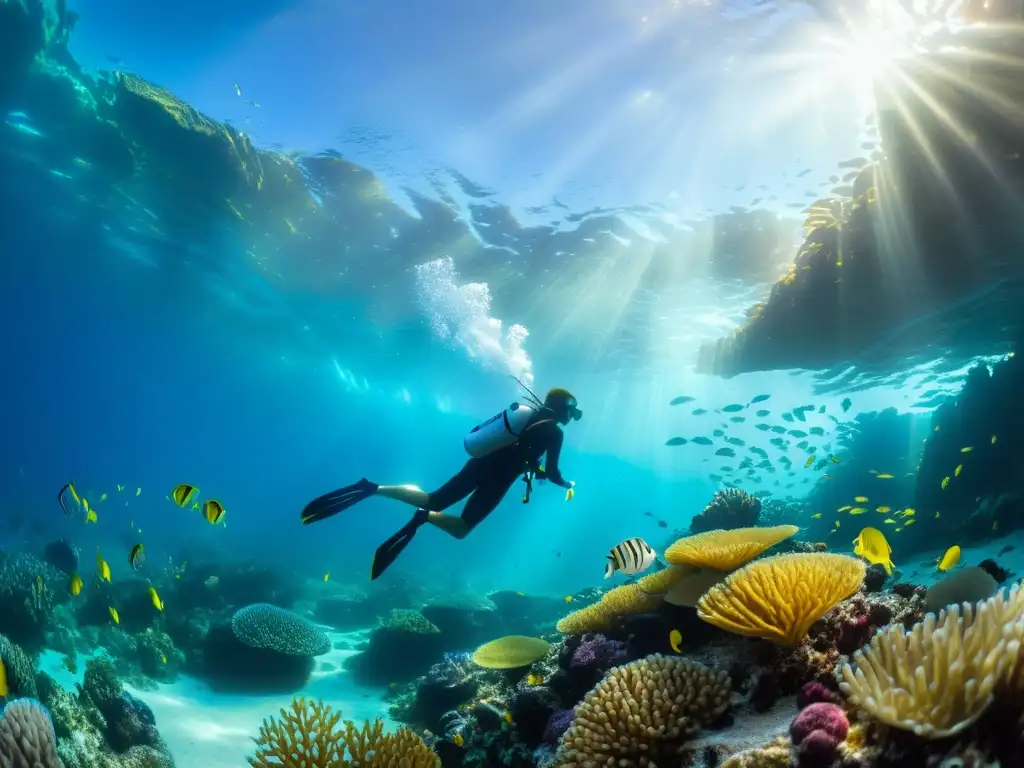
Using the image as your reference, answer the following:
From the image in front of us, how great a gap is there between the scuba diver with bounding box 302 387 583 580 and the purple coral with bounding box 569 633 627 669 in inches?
83.7

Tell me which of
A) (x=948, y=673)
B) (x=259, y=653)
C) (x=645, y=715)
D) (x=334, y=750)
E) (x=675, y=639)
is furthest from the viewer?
(x=259, y=653)

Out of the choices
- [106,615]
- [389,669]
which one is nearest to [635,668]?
[389,669]

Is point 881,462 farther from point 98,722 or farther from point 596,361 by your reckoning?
point 98,722

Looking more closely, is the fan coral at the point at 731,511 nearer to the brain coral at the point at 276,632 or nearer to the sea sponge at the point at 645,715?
the sea sponge at the point at 645,715

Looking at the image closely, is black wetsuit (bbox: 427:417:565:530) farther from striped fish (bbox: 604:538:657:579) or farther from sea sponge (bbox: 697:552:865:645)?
sea sponge (bbox: 697:552:865:645)

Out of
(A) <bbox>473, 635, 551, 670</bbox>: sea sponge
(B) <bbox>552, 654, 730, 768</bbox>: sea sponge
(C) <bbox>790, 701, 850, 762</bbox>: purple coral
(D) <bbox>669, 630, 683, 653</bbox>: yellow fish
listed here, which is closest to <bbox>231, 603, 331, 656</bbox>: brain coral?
(A) <bbox>473, 635, 551, 670</bbox>: sea sponge

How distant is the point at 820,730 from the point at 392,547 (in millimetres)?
5147

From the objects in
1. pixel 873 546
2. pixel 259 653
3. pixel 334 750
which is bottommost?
pixel 334 750

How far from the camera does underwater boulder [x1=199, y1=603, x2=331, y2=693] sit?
10477 millimetres

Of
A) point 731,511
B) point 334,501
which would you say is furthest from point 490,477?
point 731,511

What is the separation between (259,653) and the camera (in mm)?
10773

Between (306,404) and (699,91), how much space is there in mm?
64686

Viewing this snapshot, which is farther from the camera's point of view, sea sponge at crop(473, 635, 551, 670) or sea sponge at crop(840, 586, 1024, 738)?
sea sponge at crop(473, 635, 551, 670)

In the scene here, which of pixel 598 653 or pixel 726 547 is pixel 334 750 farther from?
pixel 726 547
